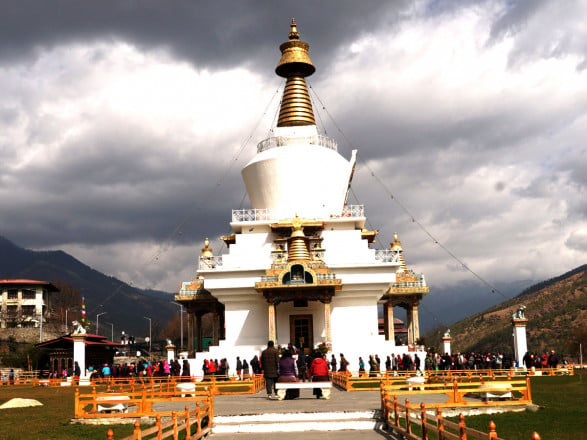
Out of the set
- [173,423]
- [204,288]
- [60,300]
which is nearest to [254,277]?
[204,288]

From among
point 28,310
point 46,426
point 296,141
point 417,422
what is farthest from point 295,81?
point 28,310

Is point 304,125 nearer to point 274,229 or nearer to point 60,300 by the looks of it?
point 274,229

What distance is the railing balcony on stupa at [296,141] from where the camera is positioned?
46.8m

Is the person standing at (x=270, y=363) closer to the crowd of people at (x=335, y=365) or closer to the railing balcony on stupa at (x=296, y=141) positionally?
the crowd of people at (x=335, y=365)

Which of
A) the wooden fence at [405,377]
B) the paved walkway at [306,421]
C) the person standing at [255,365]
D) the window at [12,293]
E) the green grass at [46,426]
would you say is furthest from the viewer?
the window at [12,293]

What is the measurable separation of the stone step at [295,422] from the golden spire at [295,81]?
34.7 m

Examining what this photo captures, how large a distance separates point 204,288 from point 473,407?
25.3 meters

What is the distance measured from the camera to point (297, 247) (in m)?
39.4

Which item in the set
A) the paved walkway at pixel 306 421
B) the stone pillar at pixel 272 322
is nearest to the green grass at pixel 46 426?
the paved walkway at pixel 306 421

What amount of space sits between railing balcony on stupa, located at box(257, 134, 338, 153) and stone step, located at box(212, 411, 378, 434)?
31936 millimetres

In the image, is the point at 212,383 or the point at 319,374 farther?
the point at 212,383

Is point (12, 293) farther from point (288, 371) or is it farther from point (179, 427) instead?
point (179, 427)

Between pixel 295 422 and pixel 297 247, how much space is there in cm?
2379

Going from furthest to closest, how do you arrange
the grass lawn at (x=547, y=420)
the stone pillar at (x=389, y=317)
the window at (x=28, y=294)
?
the window at (x=28, y=294) → the stone pillar at (x=389, y=317) → the grass lawn at (x=547, y=420)
